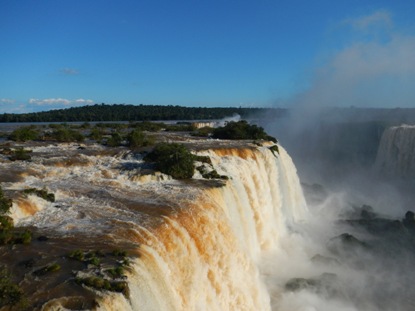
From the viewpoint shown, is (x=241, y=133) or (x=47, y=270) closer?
(x=47, y=270)

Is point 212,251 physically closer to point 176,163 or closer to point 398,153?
point 176,163

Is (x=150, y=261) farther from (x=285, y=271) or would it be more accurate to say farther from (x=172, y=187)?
(x=285, y=271)

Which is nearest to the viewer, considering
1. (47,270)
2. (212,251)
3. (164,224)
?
(47,270)

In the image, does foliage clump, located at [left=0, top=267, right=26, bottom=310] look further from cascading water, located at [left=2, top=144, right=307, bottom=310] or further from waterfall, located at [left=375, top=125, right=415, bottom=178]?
waterfall, located at [left=375, top=125, right=415, bottom=178]

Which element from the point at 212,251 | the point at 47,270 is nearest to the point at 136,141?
the point at 212,251

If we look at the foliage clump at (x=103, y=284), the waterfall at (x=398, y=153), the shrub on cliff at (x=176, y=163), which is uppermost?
the shrub on cliff at (x=176, y=163)

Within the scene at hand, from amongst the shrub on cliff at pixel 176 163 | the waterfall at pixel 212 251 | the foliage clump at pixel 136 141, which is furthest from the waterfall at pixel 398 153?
the shrub on cliff at pixel 176 163

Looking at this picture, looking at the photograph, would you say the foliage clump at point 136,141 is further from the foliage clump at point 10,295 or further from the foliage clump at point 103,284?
the foliage clump at point 10,295
